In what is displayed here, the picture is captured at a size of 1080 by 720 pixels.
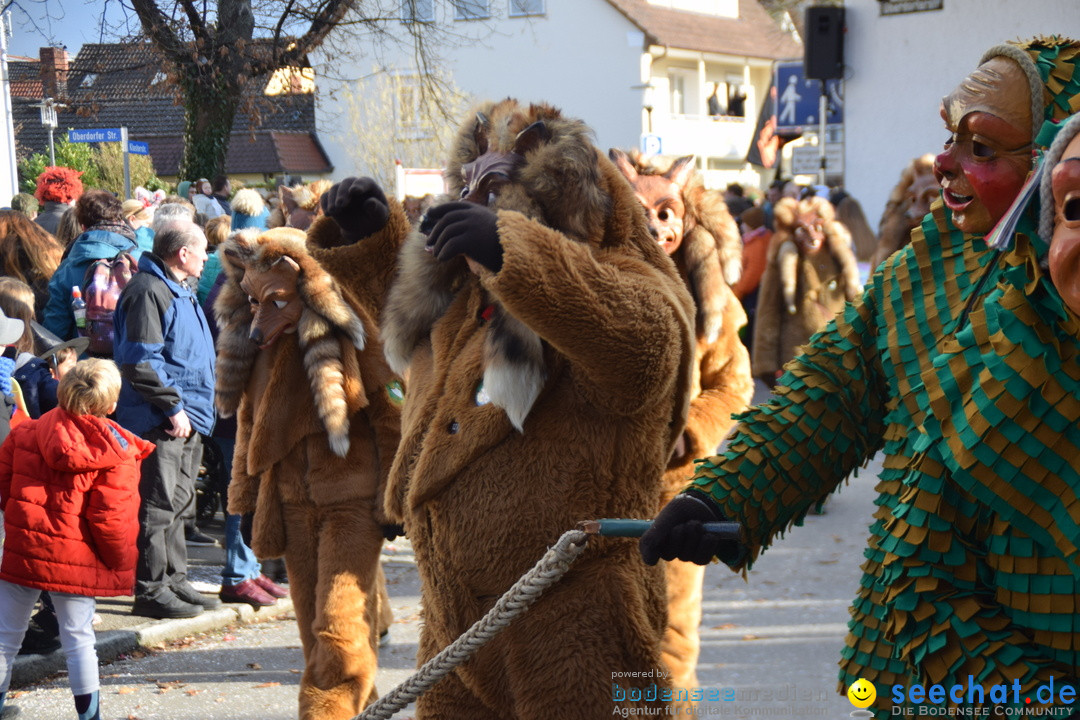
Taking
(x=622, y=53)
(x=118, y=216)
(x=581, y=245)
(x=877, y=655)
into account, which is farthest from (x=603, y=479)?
(x=622, y=53)

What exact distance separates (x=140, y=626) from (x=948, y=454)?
5.42 meters

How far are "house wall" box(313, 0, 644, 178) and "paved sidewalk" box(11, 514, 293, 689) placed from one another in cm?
2907

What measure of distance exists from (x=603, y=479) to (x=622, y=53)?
34667mm

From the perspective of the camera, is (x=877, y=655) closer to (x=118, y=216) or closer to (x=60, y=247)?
(x=118, y=216)

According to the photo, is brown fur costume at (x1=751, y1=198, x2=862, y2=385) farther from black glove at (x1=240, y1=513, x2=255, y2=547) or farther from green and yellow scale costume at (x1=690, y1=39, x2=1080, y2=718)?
green and yellow scale costume at (x1=690, y1=39, x2=1080, y2=718)

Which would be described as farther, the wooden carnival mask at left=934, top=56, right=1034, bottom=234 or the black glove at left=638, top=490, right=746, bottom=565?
the black glove at left=638, top=490, right=746, bottom=565

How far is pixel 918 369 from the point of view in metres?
2.18

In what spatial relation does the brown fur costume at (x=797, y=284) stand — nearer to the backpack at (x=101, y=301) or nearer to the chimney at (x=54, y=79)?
the backpack at (x=101, y=301)

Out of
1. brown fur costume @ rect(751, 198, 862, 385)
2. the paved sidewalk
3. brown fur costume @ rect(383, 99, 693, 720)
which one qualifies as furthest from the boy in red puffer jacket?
brown fur costume @ rect(751, 198, 862, 385)

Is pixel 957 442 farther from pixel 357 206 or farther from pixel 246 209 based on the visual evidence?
pixel 246 209

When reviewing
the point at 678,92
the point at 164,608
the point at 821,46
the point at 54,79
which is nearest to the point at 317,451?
the point at 164,608

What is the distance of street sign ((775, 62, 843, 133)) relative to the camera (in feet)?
61.1

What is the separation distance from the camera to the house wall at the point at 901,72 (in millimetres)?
19234

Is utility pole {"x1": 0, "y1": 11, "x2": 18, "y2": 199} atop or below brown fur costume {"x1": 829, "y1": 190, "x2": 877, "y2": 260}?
atop
